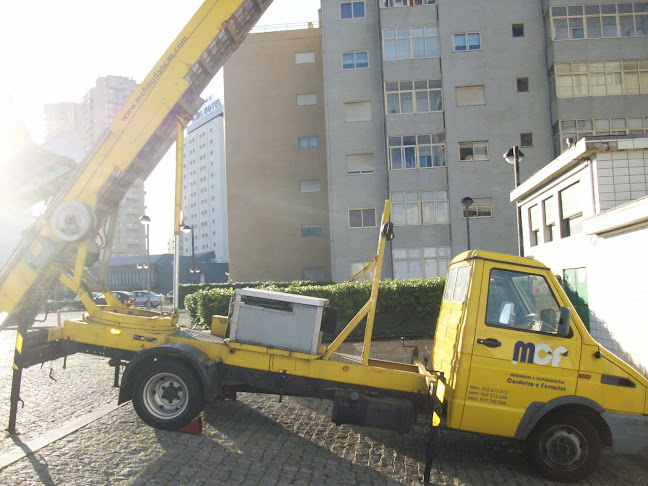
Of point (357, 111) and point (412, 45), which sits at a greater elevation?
point (412, 45)

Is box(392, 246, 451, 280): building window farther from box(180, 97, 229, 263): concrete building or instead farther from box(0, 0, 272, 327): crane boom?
box(180, 97, 229, 263): concrete building

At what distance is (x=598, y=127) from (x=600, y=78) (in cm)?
290

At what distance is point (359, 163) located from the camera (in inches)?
1284

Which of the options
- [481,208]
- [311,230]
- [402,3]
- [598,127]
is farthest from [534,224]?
[311,230]

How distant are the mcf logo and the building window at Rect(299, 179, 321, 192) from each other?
32821mm

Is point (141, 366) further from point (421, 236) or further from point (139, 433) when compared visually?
point (421, 236)

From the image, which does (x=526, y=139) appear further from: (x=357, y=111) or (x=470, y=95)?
(x=357, y=111)

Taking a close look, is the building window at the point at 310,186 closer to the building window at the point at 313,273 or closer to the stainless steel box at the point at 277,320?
the building window at the point at 313,273

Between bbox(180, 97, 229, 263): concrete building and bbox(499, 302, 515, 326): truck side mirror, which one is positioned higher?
bbox(180, 97, 229, 263): concrete building

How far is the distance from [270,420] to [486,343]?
324 centimetres

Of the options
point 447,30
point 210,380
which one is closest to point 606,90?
point 447,30

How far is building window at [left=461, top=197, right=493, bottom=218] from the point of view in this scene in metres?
30.5

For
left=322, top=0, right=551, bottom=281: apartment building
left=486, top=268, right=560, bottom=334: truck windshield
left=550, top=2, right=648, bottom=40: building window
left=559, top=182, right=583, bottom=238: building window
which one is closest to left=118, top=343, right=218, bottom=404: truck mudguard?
left=486, top=268, right=560, bottom=334: truck windshield

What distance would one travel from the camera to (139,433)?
6207 mm
